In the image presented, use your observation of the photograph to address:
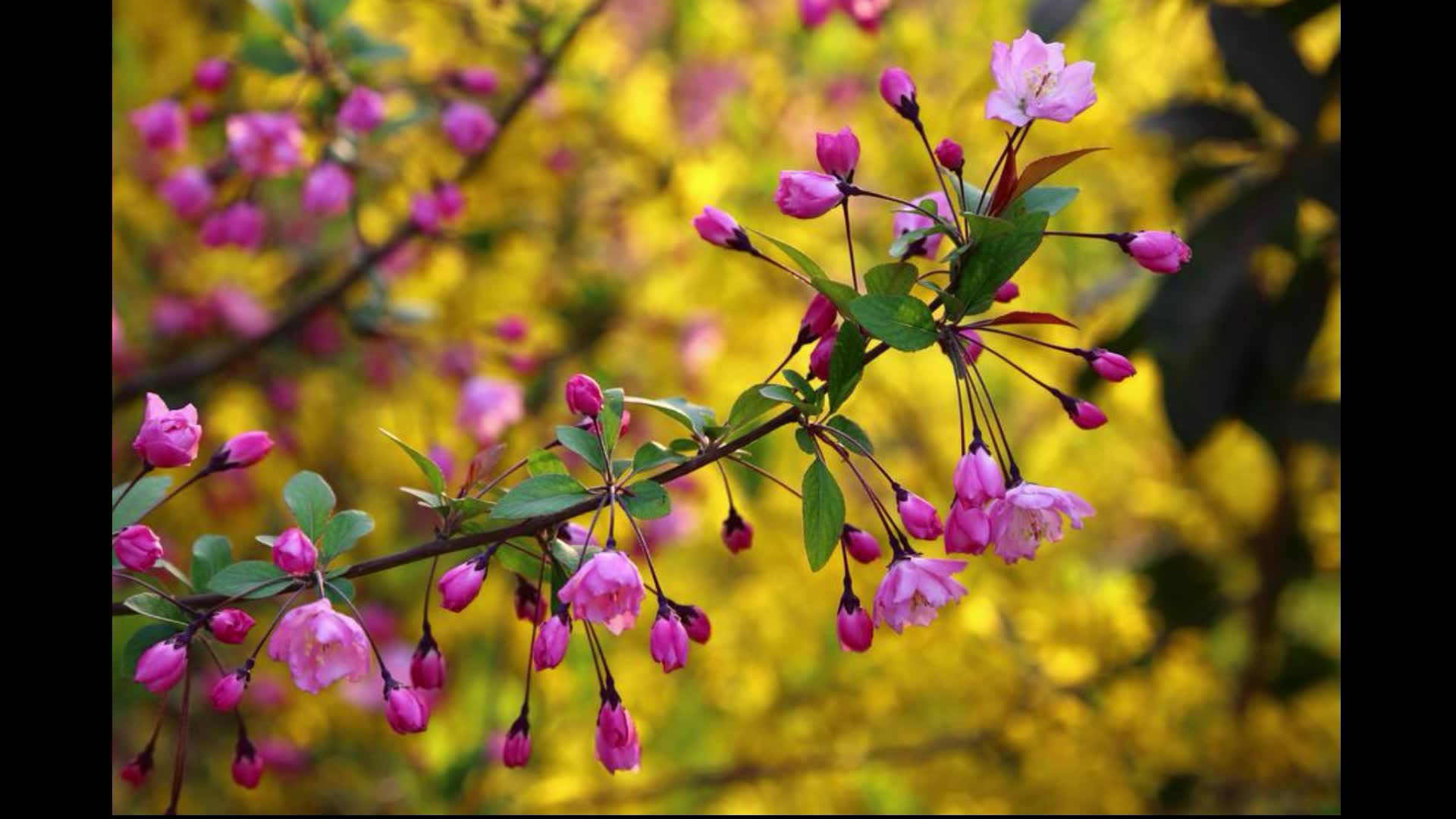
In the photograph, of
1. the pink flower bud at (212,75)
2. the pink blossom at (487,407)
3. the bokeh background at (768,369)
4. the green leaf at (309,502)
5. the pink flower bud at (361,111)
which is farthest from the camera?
the bokeh background at (768,369)

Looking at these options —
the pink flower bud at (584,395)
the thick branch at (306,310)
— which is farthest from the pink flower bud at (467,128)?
the pink flower bud at (584,395)

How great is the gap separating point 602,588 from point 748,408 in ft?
0.45

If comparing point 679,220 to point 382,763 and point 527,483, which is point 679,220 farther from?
point 527,483

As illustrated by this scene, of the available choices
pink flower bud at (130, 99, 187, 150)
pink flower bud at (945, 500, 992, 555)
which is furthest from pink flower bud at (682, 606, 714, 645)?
pink flower bud at (130, 99, 187, 150)

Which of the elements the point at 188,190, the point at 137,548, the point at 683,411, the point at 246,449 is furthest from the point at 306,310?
the point at 683,411

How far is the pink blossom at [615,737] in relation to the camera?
767 mm

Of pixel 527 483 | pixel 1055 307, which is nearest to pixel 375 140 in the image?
pixel 527 483

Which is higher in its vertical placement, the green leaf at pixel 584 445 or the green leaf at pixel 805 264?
the green leaf at pixel 805 264

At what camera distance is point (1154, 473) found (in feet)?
7.55

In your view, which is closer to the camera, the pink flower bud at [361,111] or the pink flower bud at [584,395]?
the pink flower bud at [584,395]

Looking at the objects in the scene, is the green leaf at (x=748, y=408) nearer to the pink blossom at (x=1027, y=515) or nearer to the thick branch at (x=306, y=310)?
the pink blossom at (x=1027, y=515)

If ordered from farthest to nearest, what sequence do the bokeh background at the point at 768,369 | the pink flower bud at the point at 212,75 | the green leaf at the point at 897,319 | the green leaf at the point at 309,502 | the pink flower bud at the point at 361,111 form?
the bokeh background at the point at 768,369 < the pink flower bud at the point at 212,75 < the pink flower bud at the point at 361,111 < the green leaf at the point at 309,502 < the green leaf at the point at 897,319

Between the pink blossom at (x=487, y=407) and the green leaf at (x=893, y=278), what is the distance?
847mm

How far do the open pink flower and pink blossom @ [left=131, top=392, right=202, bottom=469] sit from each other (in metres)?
0.13
